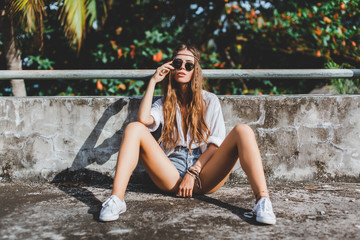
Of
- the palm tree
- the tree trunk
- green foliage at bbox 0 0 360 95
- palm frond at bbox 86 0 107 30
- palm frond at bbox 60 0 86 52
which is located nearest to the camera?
the palm tree

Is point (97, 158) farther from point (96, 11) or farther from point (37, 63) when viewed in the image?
point (96, 11)

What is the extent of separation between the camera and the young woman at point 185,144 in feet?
8.20

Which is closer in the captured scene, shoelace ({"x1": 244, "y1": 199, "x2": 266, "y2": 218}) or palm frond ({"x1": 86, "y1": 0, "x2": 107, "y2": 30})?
shoelace ({"x1": 244, "y1": 199, "x2": 266, "y2": 218})

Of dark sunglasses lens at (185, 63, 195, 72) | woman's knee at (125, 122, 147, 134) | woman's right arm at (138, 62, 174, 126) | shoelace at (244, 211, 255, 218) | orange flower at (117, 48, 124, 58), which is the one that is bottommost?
shoelace at (244, 211, 255, 218)

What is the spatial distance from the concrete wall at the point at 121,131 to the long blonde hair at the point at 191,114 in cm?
33

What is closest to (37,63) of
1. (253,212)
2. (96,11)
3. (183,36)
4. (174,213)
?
(96,11)

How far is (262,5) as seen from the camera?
6133 mm

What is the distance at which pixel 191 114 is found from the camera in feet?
9.46

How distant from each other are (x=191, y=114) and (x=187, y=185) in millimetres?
590

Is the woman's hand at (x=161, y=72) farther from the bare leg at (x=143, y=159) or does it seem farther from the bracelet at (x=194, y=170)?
the bracelet at (x=194, y=170)

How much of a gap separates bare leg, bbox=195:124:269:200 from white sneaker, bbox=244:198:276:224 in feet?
0.27

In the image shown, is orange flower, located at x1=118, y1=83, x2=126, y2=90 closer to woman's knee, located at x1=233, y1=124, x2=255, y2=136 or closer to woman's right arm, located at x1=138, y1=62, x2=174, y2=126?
woman's right arm, located at x1=138, y1=62, x2=174, y2=126

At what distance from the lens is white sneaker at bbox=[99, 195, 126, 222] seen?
231cm

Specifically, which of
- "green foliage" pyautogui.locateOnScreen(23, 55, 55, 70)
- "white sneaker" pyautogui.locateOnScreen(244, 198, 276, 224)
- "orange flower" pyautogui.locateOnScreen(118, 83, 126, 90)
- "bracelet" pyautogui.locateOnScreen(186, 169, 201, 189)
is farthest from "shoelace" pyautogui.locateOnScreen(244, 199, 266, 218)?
"green foliage" pyautogui.locateOnScreen(23, 55, 55, 70)
